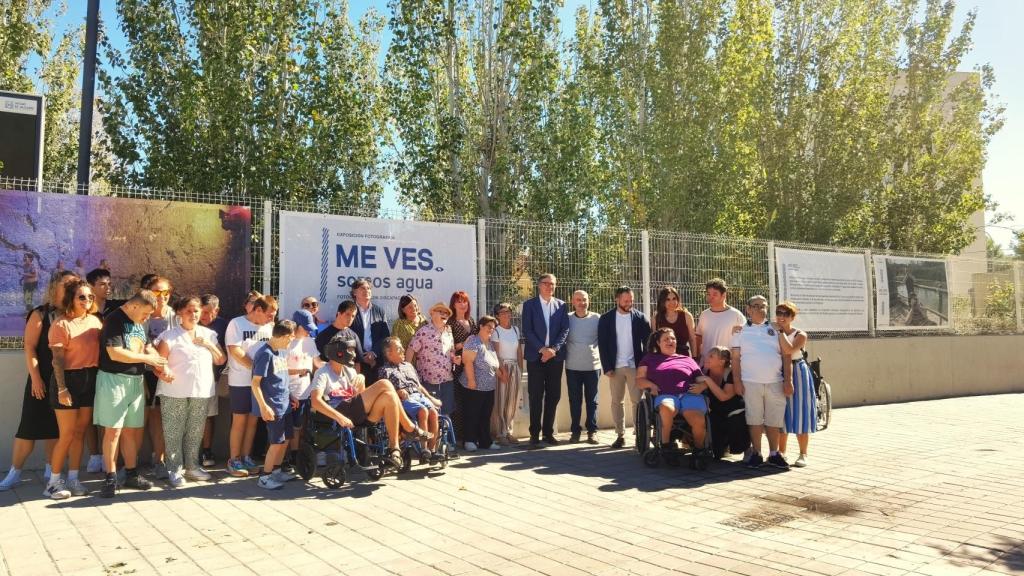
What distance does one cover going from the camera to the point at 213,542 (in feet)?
15.5

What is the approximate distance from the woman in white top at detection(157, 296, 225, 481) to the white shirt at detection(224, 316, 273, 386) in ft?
1.03

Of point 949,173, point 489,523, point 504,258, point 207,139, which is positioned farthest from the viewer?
point 949,173

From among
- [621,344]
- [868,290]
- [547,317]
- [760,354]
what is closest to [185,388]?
[547,317]

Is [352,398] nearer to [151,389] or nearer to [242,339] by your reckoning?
[242,339]

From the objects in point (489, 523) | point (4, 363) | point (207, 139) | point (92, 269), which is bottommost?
point (489, 523)

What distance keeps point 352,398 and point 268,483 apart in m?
0.98

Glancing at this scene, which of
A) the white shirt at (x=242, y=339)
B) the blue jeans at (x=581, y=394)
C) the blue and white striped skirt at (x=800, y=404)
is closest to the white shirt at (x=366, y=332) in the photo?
the white shirt at (x=242, y=339)

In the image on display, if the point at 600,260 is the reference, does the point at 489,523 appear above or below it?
below

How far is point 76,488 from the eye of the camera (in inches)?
236

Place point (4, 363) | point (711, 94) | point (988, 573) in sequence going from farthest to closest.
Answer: point (711, 94)
point (4, 363)
point (988, 573)

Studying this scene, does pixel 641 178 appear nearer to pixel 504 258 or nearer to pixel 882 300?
pixel 882 300

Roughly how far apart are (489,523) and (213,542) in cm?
181

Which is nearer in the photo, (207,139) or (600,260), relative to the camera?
(600,260)

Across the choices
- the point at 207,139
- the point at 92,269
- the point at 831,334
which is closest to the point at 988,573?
the point at 92,269
